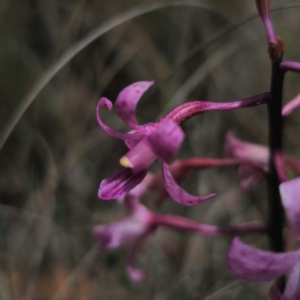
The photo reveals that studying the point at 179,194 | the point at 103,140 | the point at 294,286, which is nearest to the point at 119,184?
the point at 179,194

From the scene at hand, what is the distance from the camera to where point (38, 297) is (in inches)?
44.6

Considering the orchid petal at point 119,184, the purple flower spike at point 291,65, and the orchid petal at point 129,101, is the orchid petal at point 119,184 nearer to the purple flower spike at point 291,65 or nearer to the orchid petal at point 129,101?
the orchid petal at point 129,101

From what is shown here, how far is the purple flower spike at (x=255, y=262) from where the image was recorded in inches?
14.8

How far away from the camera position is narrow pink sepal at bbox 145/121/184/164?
36 centimetres

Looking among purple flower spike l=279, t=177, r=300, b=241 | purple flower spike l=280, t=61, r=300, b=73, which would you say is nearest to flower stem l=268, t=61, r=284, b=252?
purple flower spike l=280, t=61, r=300, b=73

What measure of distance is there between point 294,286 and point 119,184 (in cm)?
19

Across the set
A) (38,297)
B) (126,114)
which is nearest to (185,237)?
(38,297)

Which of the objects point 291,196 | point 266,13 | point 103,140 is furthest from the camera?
point 103,140

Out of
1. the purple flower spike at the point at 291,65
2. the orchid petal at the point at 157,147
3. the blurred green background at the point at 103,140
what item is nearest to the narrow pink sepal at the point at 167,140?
the orchid petal at the point at 157,147

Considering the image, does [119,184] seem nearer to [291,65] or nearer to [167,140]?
[167,140]

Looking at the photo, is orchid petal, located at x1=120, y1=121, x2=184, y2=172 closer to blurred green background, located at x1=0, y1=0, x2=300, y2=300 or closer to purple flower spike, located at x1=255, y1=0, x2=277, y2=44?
purple flower spike, located at x1=255, y1=0, x2=277, y2=44

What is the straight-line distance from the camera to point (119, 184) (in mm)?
434

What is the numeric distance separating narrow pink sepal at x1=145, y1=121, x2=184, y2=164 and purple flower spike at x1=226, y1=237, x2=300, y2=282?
0.09 m

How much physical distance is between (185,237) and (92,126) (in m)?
0.50
